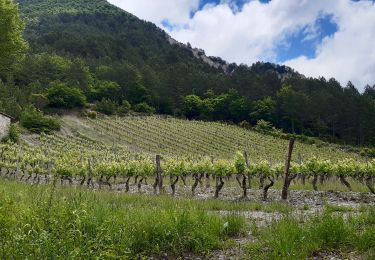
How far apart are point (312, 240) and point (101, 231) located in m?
3.67

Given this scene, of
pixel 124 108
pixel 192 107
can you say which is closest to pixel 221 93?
pixel 192 107

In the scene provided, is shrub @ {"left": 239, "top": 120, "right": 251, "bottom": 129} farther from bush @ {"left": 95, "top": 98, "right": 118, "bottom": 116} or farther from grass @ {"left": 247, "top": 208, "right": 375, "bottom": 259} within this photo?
grass @ {"left": 247, "top": 208, "right": 375, "bottom": 259}

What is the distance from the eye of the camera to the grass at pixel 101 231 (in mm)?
5598

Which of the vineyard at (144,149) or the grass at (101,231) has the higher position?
the vineyard at (144,149)

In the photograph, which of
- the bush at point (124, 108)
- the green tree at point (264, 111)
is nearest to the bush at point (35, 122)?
the bush at point (124, 108)

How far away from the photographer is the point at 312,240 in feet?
24.1

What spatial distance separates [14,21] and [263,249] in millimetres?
25313

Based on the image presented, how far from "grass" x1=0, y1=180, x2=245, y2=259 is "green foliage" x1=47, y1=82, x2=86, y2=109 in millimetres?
82182

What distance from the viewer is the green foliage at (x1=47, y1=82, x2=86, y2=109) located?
86.8 m

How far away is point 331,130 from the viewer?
3949 inches

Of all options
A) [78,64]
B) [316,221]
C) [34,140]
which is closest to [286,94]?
[78,64]

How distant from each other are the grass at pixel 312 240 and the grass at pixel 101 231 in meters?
0.88

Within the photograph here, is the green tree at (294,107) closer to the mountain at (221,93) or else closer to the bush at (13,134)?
the mountain at (221,93)

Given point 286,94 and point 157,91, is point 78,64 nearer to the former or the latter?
point 157,91
